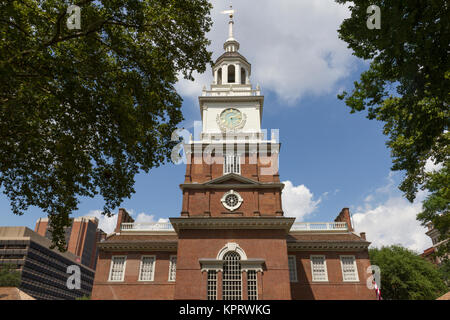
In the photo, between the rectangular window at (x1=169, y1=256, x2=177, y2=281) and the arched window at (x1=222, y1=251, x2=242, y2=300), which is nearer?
the arched window at (x1=222, y1=251, x2=242, y2=300)

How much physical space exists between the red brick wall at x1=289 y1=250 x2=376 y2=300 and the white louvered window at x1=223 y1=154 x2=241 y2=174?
10.0m

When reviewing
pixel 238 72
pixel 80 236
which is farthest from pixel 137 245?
pixel 80 236

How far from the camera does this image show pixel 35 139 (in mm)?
11250

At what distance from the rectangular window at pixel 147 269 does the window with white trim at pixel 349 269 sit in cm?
1718

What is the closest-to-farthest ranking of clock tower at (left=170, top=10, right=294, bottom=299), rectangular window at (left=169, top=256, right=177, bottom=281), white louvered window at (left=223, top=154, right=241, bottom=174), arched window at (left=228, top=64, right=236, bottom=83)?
clock tower at (left=170, top=10, right=294, bottom=299) < white louvered window at (left=223, top=154, right=241, bottom=174) < rectangular window at (left=169, top=256, right=177, bottom=281) < arched window at (left=228, top=64, right=236, bottom=83)

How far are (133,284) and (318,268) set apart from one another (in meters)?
16.7

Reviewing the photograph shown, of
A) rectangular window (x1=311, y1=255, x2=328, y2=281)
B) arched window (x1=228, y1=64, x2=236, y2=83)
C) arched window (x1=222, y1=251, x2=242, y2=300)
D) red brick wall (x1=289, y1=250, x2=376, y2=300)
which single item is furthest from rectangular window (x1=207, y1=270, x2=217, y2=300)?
arched window (x1=228, y1=64, x2=236, y2=83)

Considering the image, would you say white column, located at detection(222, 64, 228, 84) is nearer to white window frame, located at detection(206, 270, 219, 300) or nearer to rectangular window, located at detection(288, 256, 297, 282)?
rectangular window, located at detection(288, 256, 297, 282)

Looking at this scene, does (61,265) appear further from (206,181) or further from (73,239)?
(206,181)

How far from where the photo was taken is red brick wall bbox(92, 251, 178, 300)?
26.2 metres

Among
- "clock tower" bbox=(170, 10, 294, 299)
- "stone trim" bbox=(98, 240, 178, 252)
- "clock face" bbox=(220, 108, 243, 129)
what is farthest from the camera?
"clock face" bbox=(220, 108, 243, 129)

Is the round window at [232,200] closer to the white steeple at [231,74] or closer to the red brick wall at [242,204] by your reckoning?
the red brick wall at [242,204]
